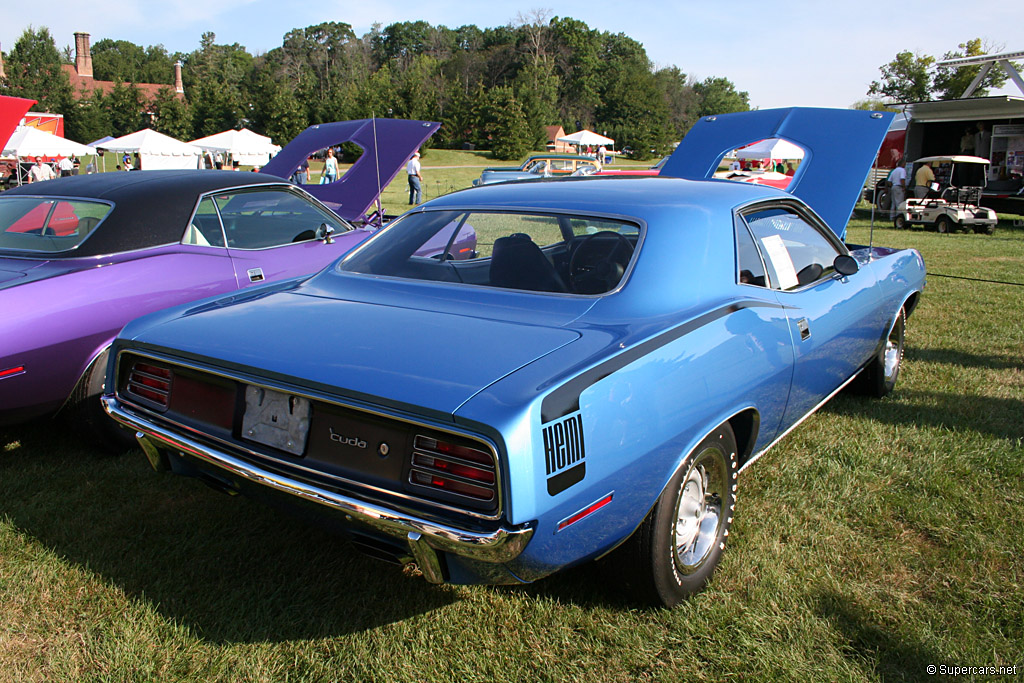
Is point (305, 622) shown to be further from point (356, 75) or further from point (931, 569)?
point (356, 75)

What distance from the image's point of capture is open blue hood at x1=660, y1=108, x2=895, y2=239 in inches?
223

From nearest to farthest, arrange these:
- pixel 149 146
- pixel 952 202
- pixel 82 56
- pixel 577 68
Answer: pixel 952 202 → pixel 149 146 → pixel 82 56 → pixel 577 68

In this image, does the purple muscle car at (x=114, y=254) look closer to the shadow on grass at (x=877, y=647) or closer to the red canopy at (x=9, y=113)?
the shadow on grass at (x=877, y=647)

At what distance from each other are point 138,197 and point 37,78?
6742 centimetres

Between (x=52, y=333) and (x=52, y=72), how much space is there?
6920 cm

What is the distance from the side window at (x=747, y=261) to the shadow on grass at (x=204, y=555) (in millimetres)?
1693

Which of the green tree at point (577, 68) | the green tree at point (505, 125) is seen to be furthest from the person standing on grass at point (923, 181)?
the green tree at point (577, 68)

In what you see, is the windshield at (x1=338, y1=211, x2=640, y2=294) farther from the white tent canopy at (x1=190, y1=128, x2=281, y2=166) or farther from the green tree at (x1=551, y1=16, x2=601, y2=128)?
the green tree at (x1=551, y1=16, x2=601, y2=128)

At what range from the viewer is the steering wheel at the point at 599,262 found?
270cm

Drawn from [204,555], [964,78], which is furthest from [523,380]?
[964,78]

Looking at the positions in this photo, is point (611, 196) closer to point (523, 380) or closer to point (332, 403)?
point (523, 380)

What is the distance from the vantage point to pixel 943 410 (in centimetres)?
431

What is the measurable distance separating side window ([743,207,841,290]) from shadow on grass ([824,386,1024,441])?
106 cm

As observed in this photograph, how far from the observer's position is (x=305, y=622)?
2.45 meters
